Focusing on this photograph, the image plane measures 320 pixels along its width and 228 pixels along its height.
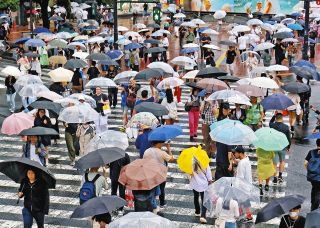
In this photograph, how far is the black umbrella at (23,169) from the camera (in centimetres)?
1112

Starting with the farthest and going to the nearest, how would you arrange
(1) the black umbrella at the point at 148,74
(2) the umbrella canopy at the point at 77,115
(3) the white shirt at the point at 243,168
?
(1) the black umbrella at the point at 148,74
(2) the umbrella canopy at the point at 77,115
(3) the white shirt at the point at 243,168

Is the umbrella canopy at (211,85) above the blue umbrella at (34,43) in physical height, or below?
below

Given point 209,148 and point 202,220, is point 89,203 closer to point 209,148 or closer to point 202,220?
point 202,220

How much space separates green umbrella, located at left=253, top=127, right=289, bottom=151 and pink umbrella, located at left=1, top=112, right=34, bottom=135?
16.2 ft

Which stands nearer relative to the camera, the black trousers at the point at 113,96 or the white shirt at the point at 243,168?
the white shirt at the point at 243,168

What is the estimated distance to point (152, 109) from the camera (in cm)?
1614

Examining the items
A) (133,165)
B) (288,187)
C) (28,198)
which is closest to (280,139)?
(288,187)

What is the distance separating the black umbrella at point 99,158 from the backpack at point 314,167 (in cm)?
331

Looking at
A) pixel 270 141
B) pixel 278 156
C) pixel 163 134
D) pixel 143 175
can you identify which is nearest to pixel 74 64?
pixel 278 156

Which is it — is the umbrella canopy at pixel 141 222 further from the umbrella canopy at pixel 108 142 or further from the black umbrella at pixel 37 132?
the black umbrella at pixel 37 132

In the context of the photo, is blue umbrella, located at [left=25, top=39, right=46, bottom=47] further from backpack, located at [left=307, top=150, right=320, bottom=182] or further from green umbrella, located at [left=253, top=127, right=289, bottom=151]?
backpack, located at [left=307, top=150, right=320, bottom=182]

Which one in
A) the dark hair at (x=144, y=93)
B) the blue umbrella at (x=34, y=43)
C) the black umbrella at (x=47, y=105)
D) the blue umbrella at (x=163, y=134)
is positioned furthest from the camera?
the blue umbrella at (x=34, y=43)

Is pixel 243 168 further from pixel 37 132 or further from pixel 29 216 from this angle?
pixel 37 132

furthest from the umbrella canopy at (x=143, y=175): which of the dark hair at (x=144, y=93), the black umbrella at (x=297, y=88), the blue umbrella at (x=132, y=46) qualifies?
the blue umbrella at (x=132, y=46)
